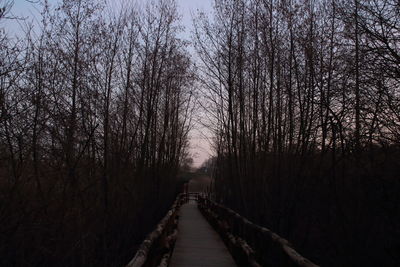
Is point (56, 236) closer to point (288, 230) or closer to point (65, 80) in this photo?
point (65, 80)

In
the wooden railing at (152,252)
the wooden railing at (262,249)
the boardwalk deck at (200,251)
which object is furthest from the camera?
the boardwalk deck at (200,251)

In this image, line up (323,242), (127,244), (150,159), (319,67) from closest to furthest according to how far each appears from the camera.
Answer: (127,244)
(319,67)
(323,242)
(150,159)

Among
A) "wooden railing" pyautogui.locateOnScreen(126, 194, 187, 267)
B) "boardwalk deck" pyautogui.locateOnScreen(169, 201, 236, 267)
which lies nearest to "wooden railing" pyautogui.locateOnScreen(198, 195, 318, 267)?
"boardwalk deck" pyautogui.locateOnScreen(169, 201, 236, 267)

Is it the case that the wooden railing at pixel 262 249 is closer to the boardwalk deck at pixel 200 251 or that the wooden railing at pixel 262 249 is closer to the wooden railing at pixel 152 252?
the boardwalk deck at pixel 200 251

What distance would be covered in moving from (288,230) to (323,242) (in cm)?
157

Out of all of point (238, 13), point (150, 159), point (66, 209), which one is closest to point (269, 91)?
point (238, 13)

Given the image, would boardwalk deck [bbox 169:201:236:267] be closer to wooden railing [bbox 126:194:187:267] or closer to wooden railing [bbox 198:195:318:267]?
wooden railing [bbox 198:195:318:267]

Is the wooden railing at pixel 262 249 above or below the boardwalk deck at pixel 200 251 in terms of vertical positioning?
above

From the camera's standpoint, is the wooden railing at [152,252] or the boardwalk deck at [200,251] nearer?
the wooden railing at [152,252]

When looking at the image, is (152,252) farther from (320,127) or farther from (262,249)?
(320,127)

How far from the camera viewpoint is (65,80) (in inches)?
412

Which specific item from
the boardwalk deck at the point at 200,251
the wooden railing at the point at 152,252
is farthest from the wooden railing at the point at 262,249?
the wooden railing at the point at 152,252

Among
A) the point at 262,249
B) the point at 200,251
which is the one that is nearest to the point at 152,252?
the point at 262,249

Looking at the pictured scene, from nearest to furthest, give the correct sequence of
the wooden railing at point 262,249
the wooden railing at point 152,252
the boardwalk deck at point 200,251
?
1. the wooden railing at point 152,252
2. the wooden railing at point 262,249
3. the boardwalk deck at point 200,251
